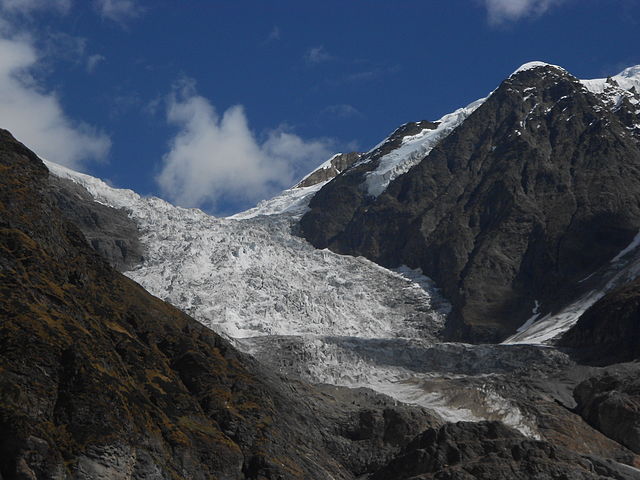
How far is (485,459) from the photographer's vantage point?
240ft

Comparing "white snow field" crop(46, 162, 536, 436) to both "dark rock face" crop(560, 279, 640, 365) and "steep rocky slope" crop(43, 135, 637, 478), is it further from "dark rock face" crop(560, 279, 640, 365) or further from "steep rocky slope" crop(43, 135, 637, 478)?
"dark rock face" crop(560, 279, 640, 365)

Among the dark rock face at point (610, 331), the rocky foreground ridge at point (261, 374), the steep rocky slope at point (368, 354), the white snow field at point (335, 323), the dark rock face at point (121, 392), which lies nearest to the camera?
the dark rock face at point (121, 392)

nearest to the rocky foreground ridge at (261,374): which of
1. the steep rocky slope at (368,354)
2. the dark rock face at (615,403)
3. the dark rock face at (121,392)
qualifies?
the dark rock face at (121,392)

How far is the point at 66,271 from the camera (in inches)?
2820

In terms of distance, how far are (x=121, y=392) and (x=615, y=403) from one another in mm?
73083

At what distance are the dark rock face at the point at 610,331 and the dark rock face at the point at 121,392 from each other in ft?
166

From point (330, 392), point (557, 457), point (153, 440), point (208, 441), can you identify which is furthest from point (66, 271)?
point (330, 392)

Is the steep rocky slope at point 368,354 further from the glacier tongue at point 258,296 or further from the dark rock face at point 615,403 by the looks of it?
the dark rock face at point 615,403

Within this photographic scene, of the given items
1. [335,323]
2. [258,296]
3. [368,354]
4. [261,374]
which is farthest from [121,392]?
[335,323]

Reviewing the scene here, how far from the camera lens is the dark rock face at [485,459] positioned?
232ft

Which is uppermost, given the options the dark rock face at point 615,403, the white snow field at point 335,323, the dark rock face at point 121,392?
the white snow field at point 335,323

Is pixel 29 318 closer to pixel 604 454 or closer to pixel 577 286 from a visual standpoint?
pixel 604 454

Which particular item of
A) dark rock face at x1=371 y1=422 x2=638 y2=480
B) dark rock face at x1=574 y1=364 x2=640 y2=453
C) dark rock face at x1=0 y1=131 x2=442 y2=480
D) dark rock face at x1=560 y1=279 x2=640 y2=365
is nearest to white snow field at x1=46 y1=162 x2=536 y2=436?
dark rock face at x1=574 y1=364 x2=640 y2=453

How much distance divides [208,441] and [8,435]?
21.1 meters
